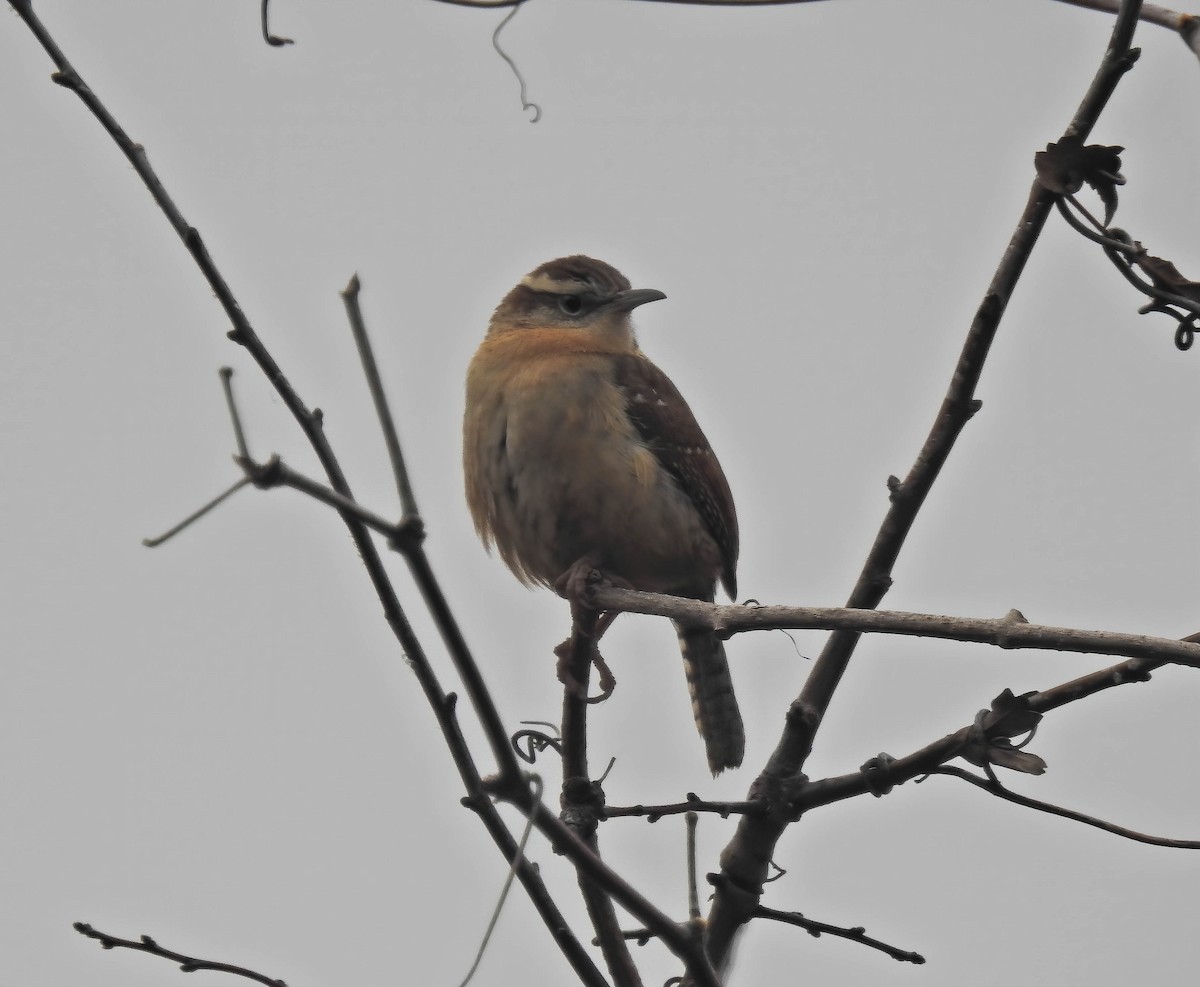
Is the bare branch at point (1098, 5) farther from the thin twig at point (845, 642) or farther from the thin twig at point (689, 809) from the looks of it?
the thin twig at point (689, 809)

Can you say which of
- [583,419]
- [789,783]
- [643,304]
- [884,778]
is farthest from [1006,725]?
[643,304]

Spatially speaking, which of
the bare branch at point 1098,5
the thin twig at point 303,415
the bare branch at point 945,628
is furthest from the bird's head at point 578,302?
the thin twig at point 303,415

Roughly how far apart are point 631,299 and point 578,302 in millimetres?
226

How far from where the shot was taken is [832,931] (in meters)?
3.11

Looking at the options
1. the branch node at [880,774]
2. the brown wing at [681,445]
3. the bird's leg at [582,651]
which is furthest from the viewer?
the brown wing at [681,445]

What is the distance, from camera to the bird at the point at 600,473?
477 centimetres

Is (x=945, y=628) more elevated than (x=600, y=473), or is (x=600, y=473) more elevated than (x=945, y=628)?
(x=600, y=473)

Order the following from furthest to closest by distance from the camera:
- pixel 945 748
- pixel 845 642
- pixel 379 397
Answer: pixel 845 642 < pixel 945 748 < pixel 379 397

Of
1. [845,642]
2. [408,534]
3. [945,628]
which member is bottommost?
[408,534]

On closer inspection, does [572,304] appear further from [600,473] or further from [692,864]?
[692,864]

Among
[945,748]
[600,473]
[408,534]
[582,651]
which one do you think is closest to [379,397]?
[408,534]

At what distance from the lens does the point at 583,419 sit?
4816mm

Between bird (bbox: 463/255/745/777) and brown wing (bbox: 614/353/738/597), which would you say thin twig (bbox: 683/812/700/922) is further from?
brown wing (bbox: 614/353/738/597)

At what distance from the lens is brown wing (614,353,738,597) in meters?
5.07
